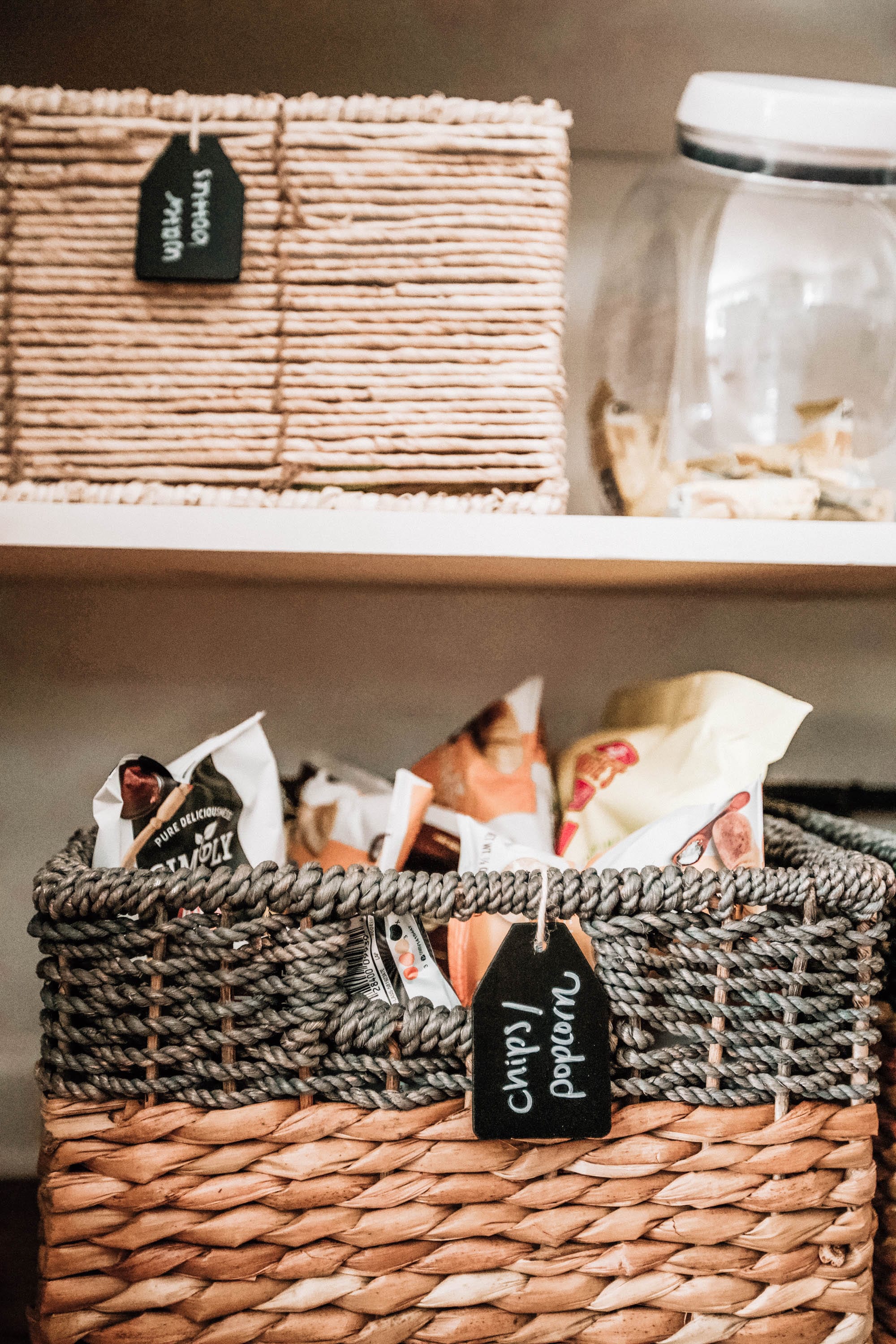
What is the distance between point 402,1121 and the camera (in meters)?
0.53

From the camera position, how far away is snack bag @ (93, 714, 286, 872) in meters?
0.58

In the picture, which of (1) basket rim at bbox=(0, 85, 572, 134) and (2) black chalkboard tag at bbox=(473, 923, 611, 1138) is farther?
(1) basket rim at bbox=(0, 85, 572, 134)

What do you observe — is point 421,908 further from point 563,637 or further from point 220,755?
point 563,637

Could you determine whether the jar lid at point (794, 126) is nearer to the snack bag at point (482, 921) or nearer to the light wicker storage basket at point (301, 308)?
the light wicker storage basket at point (301, 308)

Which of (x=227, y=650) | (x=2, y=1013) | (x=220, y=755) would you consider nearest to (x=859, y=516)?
A: (x=220, y=755)

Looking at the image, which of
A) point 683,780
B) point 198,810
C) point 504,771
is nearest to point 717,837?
point 683,780

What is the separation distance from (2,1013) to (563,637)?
0.67 meters

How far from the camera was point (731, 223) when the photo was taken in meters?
0.67

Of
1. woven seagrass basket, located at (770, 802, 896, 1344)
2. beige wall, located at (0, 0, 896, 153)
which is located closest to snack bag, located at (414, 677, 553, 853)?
woven seagrass basket, located at (770, 802, 896, 1344)

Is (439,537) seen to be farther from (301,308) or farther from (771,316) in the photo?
(771,316)

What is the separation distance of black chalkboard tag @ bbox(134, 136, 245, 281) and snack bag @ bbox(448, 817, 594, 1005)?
40cm

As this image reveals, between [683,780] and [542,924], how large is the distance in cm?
21

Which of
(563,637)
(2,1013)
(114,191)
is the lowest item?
(2,1013)

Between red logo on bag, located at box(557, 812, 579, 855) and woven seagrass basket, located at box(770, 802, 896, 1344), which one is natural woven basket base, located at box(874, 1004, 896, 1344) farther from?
red logo on bag, located at box(557, 812, 579, 855)
